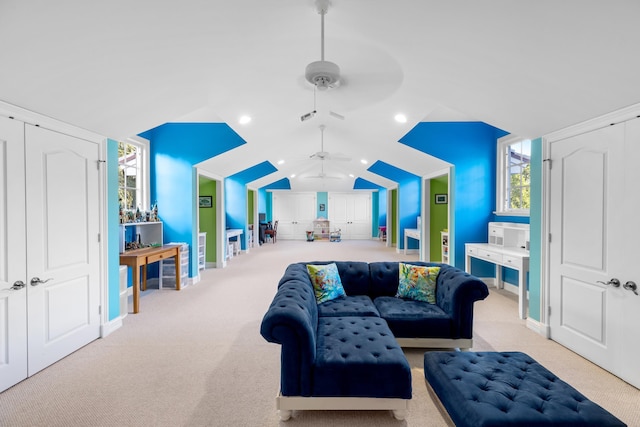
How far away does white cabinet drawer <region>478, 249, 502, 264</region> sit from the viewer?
455 centimetres

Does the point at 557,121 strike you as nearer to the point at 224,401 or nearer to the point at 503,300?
the point at 503,300

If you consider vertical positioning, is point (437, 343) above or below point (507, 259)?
below

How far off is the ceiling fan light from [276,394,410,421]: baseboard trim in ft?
8.01

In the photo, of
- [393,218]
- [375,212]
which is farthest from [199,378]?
[375,212]

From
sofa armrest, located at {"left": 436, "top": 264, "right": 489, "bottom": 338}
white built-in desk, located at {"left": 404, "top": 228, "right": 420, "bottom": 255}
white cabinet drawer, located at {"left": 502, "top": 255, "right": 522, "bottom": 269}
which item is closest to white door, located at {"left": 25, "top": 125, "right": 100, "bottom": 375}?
sofa armrest, located at {"left": 436, "top": 264, "right": 489, "bottom": 338}

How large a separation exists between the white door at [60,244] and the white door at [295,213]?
11.2m

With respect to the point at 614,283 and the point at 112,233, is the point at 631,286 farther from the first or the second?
the point at 112,233

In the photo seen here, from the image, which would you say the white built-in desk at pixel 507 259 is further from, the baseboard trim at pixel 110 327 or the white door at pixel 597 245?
the baseboard trim at pixel 110 327

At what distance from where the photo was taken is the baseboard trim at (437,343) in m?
2.94

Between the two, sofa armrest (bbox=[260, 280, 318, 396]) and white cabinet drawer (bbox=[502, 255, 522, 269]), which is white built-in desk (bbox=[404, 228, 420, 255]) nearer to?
white cabinet drawer (bbox=[502, 255, 522, 269])

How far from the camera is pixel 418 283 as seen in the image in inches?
134

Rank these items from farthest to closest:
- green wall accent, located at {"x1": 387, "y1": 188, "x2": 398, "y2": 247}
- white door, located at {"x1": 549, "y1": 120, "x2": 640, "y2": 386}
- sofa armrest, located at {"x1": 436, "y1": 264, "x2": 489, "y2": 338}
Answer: green wall accent, located at {"x1": 387, "y1": 188, "x2": 398, "y2": 247}, sofa armrest, located at {"x1": 436, "y1": 264, "x2": 489, "y2": 338}, white door, located at {"x1": 549, "y1": 120, "x2": 640, "y2": 386}

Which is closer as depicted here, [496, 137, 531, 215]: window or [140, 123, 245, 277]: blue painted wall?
[496, 137, 531, 215]: window

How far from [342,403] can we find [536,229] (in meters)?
2.91
